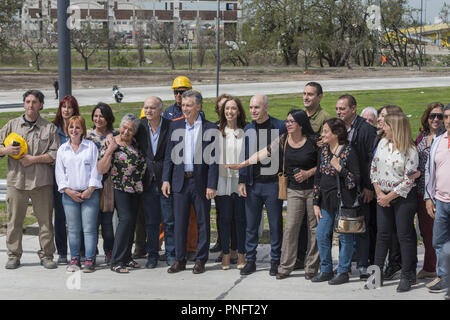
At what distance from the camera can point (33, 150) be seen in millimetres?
7379

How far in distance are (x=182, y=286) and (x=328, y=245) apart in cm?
146

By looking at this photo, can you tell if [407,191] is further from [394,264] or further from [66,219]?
[66,219]

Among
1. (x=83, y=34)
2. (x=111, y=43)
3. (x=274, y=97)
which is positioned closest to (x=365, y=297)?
(x=274, y=97)

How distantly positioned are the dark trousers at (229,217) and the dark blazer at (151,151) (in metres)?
0.69

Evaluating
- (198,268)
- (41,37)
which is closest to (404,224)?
(198,268)

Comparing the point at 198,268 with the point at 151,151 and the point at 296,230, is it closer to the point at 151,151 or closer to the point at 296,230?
the point at 296,230

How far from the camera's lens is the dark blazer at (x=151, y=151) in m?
7.46

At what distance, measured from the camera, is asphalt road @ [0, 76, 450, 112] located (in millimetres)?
31555

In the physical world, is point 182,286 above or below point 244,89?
below

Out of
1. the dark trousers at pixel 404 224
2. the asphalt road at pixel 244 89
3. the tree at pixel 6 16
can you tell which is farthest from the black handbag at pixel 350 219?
the tree at pixel 6 16

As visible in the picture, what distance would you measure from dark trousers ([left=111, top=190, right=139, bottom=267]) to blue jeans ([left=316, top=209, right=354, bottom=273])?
1.94 metres

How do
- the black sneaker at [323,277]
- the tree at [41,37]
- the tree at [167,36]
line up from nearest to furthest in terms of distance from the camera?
the black sneaker at [323,277]
the tree at [41,37]
the tree at [167,36]

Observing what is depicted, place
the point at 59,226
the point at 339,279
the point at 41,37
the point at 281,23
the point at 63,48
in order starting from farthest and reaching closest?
the point at 41,37, the point at 281,23, the point at 63,48, the point at 59,226, the point at 339,279

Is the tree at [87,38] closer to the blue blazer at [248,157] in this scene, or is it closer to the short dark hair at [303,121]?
the blue blazer at [248,157]
